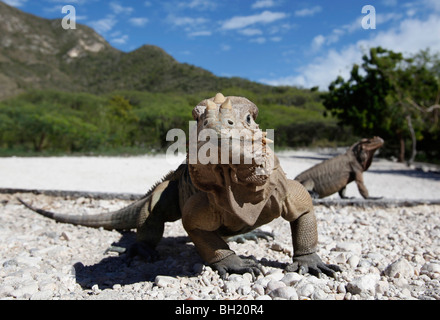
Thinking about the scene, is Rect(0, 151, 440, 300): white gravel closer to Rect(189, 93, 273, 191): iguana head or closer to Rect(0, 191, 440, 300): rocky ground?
Rect(0, 191, 440, 300): rocky ground

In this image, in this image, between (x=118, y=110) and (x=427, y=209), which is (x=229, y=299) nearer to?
(x=427, y=209)

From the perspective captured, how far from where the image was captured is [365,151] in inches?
312

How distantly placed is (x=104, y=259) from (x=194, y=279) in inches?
53.3

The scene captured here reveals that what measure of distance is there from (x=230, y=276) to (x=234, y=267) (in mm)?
90

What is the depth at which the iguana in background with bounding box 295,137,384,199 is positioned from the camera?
24.0 ft

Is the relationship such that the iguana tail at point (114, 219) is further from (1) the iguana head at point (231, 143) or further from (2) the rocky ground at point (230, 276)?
(1) the iguana head at point (231, 143)

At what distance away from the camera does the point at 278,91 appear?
59.6 m

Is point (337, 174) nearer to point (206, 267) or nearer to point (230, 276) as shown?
point (206, 267)

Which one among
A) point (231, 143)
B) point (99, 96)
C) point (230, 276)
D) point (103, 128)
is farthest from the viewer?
point (99, 96)

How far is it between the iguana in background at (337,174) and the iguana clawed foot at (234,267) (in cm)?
432

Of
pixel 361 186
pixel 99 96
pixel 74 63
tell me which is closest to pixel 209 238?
pixel 361 186

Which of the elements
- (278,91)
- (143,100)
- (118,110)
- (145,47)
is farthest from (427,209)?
(145,47)

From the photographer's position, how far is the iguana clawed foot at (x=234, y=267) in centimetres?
292

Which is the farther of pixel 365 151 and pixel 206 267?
pixel 365 151
